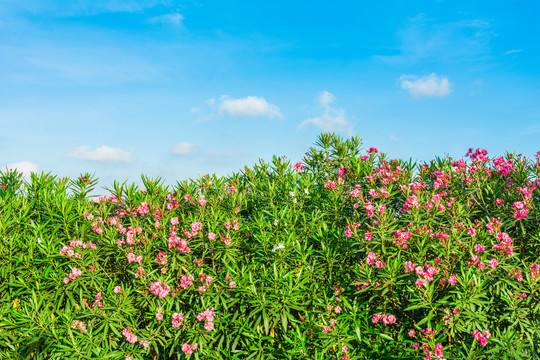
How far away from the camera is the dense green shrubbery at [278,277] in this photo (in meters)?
4.68

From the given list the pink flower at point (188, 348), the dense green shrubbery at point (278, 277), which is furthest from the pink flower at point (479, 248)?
the pink flower at point (188, 348)

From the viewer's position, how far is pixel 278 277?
192 inches

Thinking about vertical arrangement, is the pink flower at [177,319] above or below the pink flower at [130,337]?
above

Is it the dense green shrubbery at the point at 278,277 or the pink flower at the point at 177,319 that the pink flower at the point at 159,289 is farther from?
the pink flower at the point at 177,319

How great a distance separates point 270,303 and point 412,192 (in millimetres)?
2707

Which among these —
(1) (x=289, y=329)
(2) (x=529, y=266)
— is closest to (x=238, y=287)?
(1) (x=289, y=329)

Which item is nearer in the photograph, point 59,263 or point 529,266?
point 529,266

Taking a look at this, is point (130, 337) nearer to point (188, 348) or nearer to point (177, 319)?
point (177, 319)

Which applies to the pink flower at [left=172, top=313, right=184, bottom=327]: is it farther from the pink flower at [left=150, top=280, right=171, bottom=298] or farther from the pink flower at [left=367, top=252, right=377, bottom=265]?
the pink flower at [left=367, top=252, right=377, bottom=265]

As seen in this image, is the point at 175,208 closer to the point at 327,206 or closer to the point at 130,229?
the point at 130,229

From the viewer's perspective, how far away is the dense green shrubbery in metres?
4.68

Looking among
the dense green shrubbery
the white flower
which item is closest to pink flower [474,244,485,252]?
the dense green shrubbery

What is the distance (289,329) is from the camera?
5160 millimetres

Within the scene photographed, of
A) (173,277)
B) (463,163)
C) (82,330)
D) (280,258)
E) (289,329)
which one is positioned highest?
(463,163)
